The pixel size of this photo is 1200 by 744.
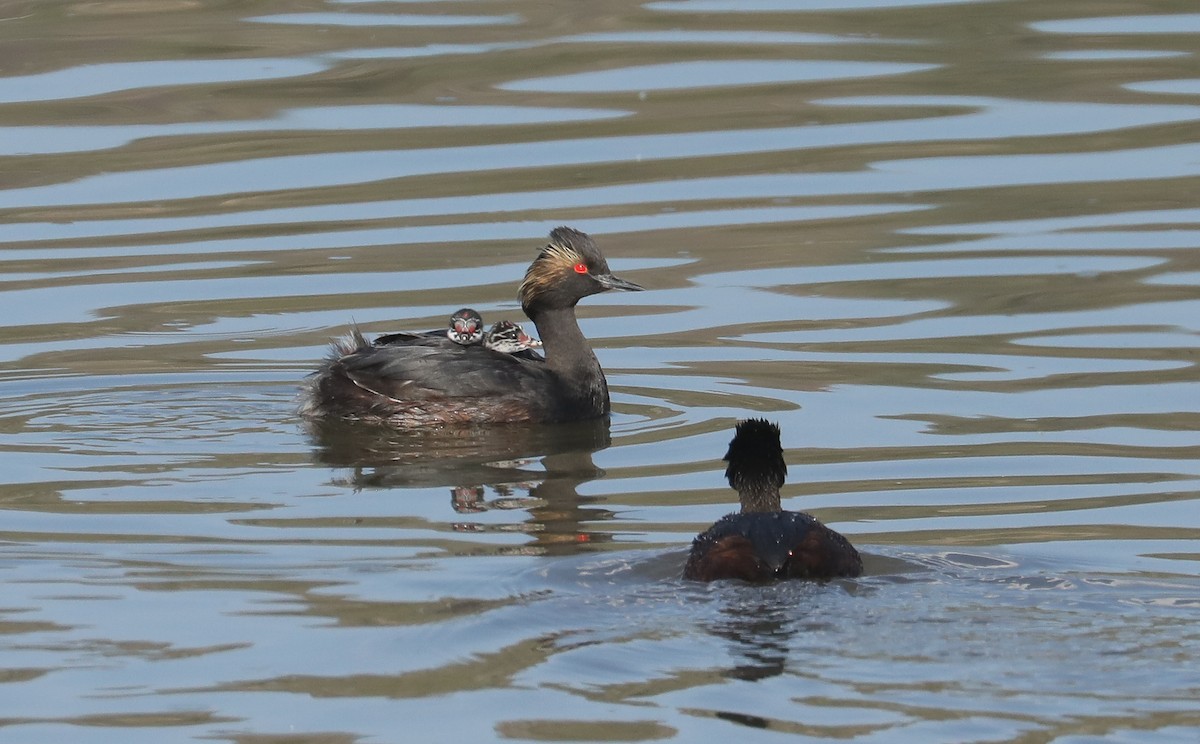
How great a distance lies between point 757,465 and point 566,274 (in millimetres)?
4961

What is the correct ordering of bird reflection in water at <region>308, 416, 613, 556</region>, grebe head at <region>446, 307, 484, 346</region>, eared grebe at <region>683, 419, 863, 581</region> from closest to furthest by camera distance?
eared grebe at <region>683, 419, 863, 581</region>, bird reflection in water at <region>308, 416, 613, 556</region>, grebe head at <region>446, 307, 484, 346</region>

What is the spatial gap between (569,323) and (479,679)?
20.9 ft

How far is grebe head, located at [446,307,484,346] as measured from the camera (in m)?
13.6

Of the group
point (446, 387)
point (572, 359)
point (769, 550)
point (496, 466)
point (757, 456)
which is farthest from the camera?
point (572, 359)

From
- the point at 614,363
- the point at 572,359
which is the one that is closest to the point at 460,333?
the point at 572,359

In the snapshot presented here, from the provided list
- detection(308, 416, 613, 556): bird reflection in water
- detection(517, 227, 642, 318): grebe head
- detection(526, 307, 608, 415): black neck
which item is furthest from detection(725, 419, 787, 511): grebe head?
detection(517, 227, 642, 318): grebe head

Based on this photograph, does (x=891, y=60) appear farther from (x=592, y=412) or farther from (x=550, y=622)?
(x=550, y=622)

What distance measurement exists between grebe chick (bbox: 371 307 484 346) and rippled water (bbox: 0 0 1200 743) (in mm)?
662

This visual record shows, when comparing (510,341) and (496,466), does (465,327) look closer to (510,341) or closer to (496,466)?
(510,341)

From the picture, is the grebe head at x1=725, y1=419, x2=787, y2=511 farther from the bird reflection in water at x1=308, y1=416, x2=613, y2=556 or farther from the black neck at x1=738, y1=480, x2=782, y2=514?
the bird reflection in water at x1=308, y1=416, x2=613, y2=556

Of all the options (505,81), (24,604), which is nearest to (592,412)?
(24,604)

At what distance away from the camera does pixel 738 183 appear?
1917cm

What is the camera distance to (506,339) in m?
14.2

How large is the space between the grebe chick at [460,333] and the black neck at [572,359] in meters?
0.51
